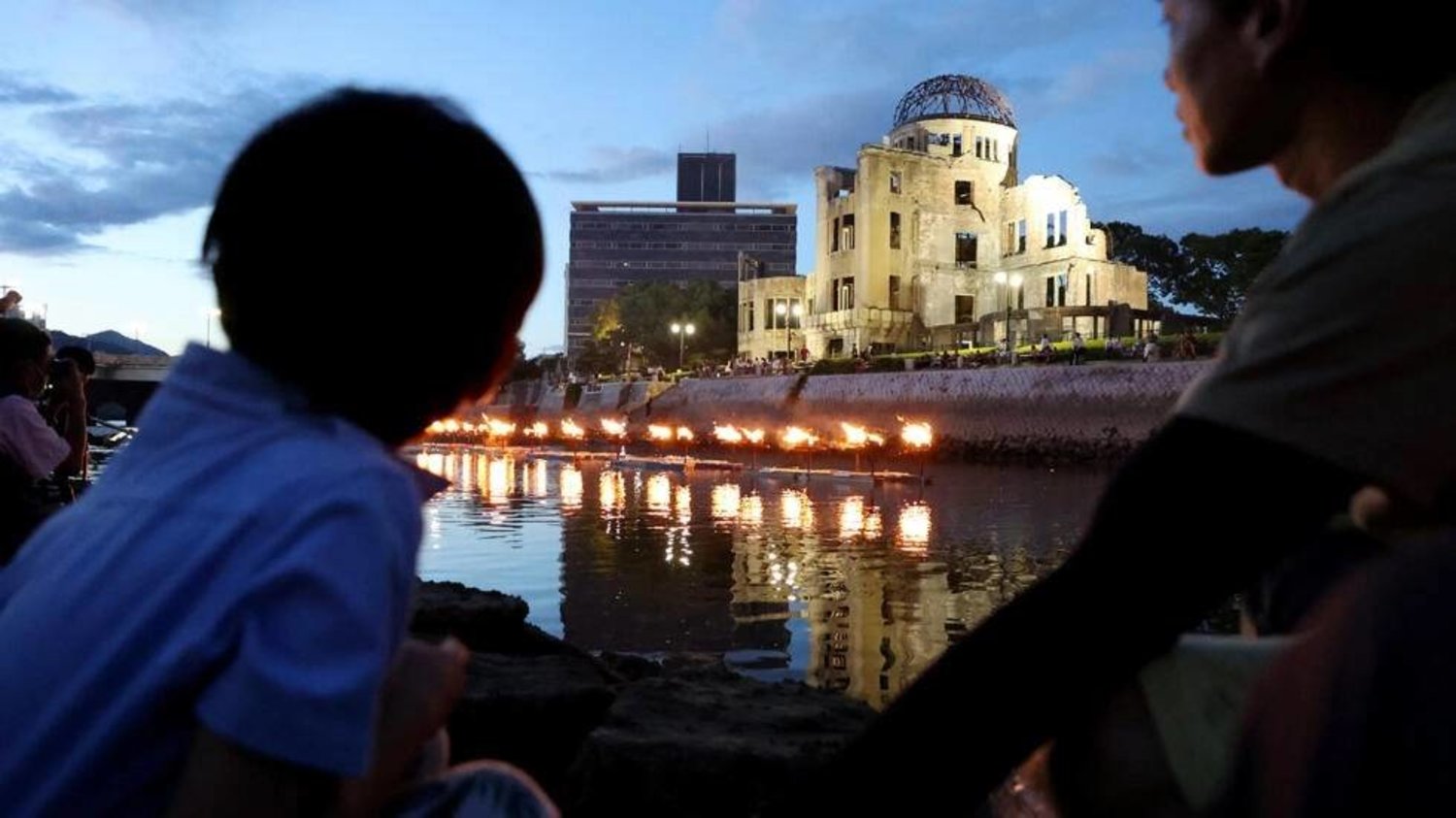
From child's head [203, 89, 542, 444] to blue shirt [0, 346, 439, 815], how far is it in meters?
0.11

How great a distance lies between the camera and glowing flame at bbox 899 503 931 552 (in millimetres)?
13052

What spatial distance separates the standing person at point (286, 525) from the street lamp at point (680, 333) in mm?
73117

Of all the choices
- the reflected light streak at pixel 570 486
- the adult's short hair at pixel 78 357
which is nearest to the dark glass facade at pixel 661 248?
the reflected light streak at pixel 570 486

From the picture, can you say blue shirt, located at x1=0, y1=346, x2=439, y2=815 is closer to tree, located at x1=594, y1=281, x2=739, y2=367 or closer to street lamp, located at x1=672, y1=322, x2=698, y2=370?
street lamp, located at x1=672, y1=322, x2=698, y2=370

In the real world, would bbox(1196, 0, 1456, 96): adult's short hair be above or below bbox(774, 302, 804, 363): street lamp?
below

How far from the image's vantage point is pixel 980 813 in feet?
9.70

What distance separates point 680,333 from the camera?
252 feet

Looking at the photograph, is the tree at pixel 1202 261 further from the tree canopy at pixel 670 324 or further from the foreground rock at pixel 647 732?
the foreground rock at pixel 647 732

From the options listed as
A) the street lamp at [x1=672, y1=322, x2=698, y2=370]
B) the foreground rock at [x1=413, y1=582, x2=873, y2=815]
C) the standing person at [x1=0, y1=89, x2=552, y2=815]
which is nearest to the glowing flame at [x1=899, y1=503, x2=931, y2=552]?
the foreground rock at [x1=413, y1=582, x2=873, y2=815]

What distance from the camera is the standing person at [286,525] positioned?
1.03 m

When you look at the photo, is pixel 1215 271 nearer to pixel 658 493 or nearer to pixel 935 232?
pixel 935 232

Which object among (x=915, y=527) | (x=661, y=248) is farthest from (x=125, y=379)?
(x=661, y=248)

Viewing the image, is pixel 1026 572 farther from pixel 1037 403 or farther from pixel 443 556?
pixel 1037 403

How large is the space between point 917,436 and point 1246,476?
32.7 m
